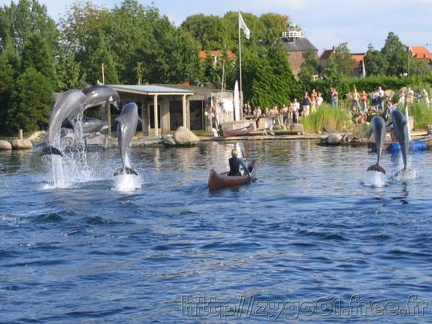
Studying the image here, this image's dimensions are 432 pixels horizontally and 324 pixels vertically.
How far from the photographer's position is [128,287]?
14.2m

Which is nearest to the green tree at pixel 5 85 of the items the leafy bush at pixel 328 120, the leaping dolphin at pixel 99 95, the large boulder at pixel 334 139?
the leafy bush at pixel 328 120

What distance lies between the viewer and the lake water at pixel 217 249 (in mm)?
12961

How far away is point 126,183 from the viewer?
26.5 m

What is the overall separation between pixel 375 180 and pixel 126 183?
300 inches

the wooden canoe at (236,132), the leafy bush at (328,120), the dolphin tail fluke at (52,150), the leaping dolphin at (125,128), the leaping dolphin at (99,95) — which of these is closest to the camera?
the dolphin tail fluke at (52,150)

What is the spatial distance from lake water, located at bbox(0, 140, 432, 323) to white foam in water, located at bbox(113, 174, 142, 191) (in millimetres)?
54

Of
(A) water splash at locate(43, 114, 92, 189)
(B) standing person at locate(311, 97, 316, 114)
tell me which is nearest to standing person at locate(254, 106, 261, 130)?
(B) standing person at locate(311, 97, 316, 114)

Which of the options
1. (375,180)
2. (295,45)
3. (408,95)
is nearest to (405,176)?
(375,180)

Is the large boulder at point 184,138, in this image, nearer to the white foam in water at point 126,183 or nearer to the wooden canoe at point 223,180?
the white foam in water at point 126,183

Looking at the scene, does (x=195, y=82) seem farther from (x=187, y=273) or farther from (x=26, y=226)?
(x=187, y=273)

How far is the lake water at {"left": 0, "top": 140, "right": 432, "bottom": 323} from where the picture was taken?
13.0m

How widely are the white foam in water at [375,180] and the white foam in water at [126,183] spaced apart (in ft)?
23.1

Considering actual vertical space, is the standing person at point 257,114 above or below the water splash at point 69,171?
above

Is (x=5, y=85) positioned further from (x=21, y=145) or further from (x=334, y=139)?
(x=334, y=139)
